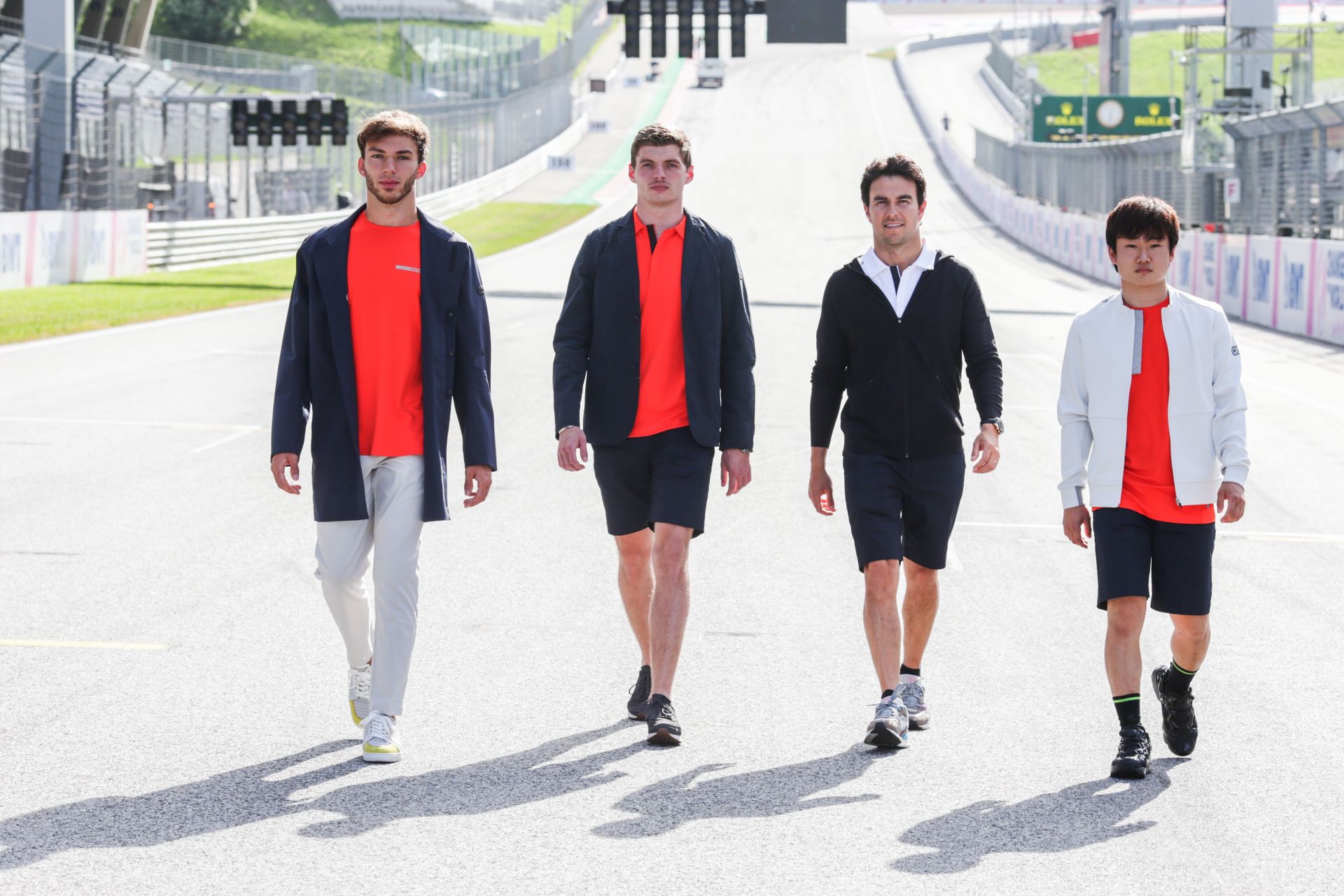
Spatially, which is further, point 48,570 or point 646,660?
point 48,570

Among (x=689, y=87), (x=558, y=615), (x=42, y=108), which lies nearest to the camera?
(x=558, y=615)

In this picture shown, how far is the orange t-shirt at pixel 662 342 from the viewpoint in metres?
5.88

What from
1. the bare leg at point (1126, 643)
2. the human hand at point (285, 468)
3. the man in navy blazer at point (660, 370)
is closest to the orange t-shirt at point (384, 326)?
the human hand at point (285, 468)

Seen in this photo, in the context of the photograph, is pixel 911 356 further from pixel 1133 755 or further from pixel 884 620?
pixel 1133 755

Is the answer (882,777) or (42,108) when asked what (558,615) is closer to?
(882,777)

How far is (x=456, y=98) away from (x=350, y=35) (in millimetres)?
44624

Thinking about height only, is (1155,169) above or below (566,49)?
below

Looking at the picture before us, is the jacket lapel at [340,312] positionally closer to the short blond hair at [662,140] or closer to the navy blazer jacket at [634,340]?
the navy blazer jacket at [634,340]

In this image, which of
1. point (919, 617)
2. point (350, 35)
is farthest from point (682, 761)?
point (350, 35)

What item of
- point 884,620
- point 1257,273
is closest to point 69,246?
point 1257,273

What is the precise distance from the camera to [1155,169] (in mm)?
40719

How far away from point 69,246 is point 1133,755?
28.2m

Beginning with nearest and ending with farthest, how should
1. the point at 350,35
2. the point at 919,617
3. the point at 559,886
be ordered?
the point at 559,886 → the point at 919,617 → the point at 350,35

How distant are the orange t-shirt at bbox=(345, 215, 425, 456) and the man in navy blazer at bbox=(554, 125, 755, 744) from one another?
1.95 ft
